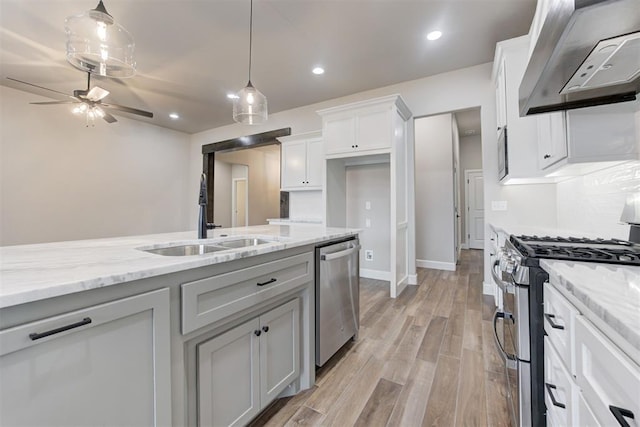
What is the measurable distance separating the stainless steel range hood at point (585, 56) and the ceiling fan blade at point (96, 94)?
164 inches

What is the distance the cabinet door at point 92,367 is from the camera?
25.7 inches

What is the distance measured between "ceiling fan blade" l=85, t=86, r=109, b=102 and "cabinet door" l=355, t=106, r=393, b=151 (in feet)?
10.3

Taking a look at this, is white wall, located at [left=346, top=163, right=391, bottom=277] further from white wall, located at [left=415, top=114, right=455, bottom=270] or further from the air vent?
the air vent

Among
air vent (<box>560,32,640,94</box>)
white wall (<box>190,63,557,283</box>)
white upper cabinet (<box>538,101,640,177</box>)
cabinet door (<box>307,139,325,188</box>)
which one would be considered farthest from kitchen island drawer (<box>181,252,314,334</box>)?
cabinet door (<box>307,139,325,188</box>)

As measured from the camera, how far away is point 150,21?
9.05ft

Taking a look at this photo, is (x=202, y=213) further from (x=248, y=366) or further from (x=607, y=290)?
(x=607, y=290)

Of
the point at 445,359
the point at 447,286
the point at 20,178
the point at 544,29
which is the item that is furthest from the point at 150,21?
the point at 447,286

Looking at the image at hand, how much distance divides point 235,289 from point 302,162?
3388mm

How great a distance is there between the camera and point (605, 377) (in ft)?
1.97

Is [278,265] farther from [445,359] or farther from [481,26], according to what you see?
[481,26]

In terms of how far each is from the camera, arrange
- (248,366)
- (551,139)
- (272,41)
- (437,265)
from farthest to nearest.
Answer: (437,265)
(272,41)
(551,139)
(248,366)

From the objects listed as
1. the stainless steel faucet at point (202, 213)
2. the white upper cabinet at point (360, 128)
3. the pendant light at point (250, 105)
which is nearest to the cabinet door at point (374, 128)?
the white upper cabinet at point (360, 128)

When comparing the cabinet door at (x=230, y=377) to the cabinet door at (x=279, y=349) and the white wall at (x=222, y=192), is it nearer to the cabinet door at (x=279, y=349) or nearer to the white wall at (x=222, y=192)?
the cabinet door at (x=279, y=349)

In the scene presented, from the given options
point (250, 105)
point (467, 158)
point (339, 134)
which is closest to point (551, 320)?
point (250, 105)
